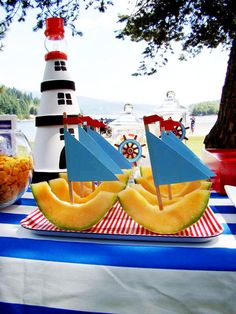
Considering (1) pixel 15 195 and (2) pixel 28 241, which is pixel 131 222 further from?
(1) pixel 15 195

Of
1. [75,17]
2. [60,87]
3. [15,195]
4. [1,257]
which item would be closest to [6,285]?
[1,257]

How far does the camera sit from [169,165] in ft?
1.50

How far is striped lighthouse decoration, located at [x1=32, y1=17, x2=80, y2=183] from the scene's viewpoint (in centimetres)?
91

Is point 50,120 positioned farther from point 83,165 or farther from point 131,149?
point 83,165

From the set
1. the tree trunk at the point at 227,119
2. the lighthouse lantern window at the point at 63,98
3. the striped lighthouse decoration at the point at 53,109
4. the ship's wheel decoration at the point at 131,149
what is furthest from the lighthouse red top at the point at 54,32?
the tree trunk at the point at 227,119

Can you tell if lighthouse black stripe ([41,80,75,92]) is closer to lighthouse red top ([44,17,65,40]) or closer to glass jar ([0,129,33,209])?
lighthouse red top ([44,17,65,40])

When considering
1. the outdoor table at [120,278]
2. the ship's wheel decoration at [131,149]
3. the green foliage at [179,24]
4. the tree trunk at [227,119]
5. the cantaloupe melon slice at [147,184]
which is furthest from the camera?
the green foliage at [179,24]

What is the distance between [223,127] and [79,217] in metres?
1.95

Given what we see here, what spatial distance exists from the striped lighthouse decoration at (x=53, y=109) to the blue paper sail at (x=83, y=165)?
420mm

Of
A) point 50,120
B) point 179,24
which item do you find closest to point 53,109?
point 50,120

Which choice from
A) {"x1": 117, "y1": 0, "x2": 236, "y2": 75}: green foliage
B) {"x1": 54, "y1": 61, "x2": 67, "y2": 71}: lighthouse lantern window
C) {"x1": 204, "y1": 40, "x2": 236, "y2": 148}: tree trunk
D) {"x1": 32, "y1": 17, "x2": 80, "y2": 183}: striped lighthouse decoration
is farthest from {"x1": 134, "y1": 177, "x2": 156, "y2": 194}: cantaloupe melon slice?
{"x1": 117, "y1": 0, "x2": 236, "y2": 75}: green foliage

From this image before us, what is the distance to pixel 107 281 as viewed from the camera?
1.28 feet

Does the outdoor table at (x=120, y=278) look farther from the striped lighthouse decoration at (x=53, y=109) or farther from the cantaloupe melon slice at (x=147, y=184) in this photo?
the striped lighthouse decoration at (x=53, y=109)

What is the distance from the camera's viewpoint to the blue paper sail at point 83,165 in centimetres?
48
